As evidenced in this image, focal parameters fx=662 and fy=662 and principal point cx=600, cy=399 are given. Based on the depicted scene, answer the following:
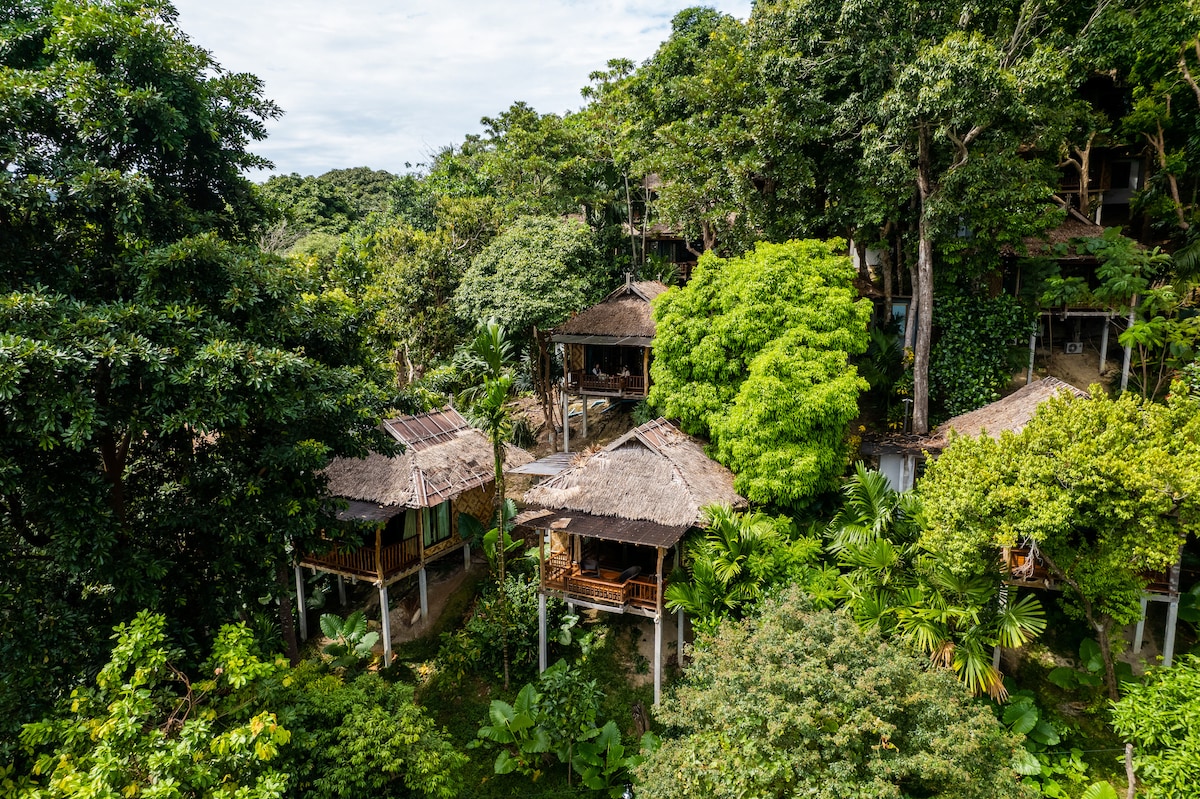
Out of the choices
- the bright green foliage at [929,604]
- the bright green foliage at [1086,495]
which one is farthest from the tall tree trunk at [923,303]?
the bright green foliage at [1086,495]

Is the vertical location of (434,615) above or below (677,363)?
below

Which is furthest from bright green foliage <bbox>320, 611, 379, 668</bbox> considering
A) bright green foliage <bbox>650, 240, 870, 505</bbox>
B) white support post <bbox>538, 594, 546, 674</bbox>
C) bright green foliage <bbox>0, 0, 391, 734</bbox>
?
bright green foliage <bbox>650, 240, 870, 505</bbox>

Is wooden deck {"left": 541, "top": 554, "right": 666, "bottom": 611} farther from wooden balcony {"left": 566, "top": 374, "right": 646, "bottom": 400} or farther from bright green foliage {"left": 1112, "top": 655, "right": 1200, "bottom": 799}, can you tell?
bright green foliage {"left": 1112, "top": 655, "right": 1200, "bottom": 799}

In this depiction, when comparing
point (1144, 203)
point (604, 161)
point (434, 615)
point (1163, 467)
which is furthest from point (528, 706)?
point (1144, 203)

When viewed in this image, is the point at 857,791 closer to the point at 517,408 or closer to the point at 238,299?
the point at 238,299

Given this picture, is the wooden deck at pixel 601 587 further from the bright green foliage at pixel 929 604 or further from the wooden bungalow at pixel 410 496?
the bright green foliage at pixel 929 604
